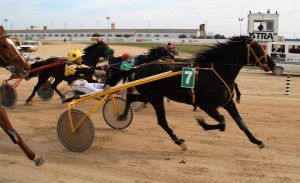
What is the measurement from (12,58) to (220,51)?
3198mm

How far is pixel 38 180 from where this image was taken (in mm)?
4621

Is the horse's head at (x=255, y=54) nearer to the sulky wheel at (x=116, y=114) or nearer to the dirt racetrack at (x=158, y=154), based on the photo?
the dirt racetrack at (x=158, y=154)

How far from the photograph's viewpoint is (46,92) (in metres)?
11.0

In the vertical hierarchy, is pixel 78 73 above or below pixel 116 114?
above

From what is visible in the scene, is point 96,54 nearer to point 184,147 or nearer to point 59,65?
point 59,65

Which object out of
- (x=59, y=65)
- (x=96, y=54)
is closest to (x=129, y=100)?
(x=59, y=65)

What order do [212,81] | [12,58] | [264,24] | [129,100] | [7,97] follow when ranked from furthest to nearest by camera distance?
[264,24], [7,97], [129,100], [212,81], [12,58]

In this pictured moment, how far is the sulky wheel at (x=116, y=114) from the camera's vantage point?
7.13m

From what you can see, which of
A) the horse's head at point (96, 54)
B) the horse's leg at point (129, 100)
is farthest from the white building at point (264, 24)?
the horse's leg at point (129, 100)

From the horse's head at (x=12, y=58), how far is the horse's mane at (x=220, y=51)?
2.84 meters

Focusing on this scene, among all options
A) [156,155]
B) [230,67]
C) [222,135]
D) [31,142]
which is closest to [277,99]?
[222,135]

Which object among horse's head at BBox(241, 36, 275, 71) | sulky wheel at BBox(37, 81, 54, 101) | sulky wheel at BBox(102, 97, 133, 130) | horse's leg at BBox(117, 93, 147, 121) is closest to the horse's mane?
horse's head at BBox(241, 36, 275, 71)

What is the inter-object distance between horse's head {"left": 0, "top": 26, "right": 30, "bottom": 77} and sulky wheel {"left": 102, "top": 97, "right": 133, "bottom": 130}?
2.83 metres

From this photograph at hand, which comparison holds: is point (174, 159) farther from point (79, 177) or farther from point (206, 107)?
point (79, 177)
